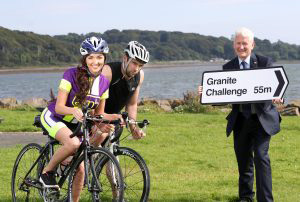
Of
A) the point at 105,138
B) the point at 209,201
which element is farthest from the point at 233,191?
the point at 105,138

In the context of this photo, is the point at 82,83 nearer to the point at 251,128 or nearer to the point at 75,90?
the point at 75,90

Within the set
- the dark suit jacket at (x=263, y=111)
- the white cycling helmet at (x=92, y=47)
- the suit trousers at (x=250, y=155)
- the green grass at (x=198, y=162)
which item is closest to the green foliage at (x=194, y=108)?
the green grass at (x=198, y=162)

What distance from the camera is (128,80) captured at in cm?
671

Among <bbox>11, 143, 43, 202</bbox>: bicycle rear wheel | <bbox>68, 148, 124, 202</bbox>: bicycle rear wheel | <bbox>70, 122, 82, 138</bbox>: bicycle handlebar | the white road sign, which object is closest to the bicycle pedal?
<bbox>68, 148, 124, 202</bbox>: bicycle rear wheel

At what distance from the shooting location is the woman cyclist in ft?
20.0

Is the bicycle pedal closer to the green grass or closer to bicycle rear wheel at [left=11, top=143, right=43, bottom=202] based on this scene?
bicycle rear wheel at [left=11, top=143, right=43, bottom=202]

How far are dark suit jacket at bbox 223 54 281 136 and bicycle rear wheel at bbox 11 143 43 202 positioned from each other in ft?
8.33

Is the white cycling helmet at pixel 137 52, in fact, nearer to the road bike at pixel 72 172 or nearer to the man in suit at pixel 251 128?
the road bike at pixel 72 172

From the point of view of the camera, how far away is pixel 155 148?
13031mm

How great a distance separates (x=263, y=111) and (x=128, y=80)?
1.78 meters

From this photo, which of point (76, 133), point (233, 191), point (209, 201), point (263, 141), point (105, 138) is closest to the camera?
point (76, 133)

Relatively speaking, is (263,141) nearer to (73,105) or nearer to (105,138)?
(105,138)

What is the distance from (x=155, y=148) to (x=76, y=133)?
7.11m

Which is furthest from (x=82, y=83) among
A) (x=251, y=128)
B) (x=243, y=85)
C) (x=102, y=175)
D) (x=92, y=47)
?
(x=251, y=128)
